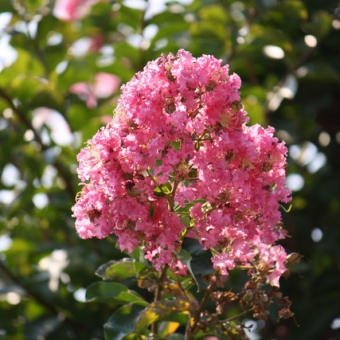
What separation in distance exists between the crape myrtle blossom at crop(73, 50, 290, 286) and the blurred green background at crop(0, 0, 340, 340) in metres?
0.71

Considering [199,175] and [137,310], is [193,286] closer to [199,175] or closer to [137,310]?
[137,310]

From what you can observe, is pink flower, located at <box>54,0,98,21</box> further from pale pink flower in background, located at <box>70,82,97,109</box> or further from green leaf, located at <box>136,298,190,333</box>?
green leaf, located at <box>136,298,190,333</box>

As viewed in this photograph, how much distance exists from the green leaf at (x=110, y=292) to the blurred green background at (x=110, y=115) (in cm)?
52

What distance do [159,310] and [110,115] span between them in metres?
1.03

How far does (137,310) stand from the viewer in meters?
1.20

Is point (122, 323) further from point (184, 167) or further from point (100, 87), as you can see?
point (100, 87)

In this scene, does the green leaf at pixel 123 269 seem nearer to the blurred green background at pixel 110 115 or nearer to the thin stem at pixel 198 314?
the thin stem at pixel 198 314

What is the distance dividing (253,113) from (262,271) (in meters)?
0.78

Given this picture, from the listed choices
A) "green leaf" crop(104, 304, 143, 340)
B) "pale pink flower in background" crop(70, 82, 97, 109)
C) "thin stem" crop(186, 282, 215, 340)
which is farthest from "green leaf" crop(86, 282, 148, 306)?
"pale pink flower in background" crop(70, 82, 97, 109)

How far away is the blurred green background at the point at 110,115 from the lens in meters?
1.84

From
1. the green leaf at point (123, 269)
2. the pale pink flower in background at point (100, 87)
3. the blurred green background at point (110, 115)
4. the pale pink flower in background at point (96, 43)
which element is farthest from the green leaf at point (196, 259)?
the pale pink flower in background at point (96, 43)

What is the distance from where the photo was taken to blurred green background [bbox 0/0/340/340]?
184 cm

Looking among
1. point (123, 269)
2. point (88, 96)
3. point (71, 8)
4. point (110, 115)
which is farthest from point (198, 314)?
point (71, 8)

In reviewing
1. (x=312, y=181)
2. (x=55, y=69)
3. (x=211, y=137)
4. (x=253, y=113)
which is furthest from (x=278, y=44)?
(x=211, y=137)
